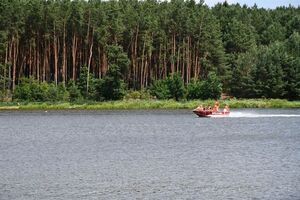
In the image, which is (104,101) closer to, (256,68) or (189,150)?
(256,68)

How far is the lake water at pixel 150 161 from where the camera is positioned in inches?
1257

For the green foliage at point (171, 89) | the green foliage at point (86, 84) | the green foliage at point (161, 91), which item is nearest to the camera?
the green foliage at point (171, 89)

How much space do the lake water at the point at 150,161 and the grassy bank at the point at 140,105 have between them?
1034 inches

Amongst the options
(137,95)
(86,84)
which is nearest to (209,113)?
(137,95)

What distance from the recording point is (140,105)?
105500mm

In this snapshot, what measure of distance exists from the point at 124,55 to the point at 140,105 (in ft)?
33.2

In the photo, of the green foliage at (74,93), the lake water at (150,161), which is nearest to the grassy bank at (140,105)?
the green foliage at (74,93)

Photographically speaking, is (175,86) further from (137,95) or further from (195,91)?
(137,95)

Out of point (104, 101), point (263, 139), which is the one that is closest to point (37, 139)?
point (263, 139)

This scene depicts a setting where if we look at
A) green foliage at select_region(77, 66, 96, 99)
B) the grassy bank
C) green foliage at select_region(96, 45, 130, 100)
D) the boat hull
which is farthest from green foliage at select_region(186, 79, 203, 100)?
the boat hull

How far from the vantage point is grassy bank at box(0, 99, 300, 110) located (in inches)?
4149

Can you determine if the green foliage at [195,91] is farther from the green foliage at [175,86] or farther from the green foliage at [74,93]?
the green foliage at [74,93]

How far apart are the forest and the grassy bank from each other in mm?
2652

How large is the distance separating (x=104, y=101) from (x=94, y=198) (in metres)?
78.6
